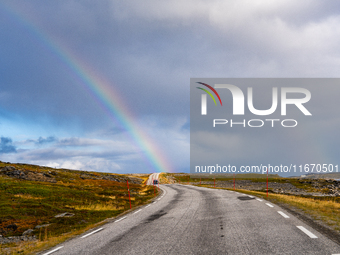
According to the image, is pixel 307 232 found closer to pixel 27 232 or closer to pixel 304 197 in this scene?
pixel 27 232

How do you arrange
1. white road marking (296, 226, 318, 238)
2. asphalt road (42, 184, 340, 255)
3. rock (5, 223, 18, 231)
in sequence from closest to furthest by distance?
asphalt road (42, 184, 340, 255) → white road marking (296, 226, 318, 238) → rock (5, 223, 18, 231)

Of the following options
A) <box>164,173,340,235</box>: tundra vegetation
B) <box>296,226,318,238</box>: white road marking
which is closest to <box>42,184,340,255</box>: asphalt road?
<box>296,226,318,238</box>: white road marking

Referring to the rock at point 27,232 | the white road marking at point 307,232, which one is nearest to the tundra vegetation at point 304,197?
the white road marking at point 307,232

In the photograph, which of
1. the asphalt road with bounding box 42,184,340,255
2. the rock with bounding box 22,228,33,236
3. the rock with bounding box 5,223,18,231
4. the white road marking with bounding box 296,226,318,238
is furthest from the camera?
the rock with bounding box 5,223,18,231

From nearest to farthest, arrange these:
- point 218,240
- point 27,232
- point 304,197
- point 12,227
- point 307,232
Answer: point 218,240, point 307,232, point 27,232, point 12,227, point 304,197

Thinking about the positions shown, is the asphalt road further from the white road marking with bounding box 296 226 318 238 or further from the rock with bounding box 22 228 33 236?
the rock with bounding box 22 228 33 236

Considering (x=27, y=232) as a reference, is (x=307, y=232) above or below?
above

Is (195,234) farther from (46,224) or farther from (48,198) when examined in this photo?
(48,198)

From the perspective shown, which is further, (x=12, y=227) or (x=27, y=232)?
(x=12, y=227)

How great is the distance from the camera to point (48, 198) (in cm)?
2595

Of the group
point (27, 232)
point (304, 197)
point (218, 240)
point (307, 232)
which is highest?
point (307, 232)

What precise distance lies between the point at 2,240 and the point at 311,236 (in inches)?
506

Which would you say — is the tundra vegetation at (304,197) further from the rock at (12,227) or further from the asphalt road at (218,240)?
the rock at (12,227)

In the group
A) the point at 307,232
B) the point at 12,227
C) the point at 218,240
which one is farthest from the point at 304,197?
the point at 12,227
